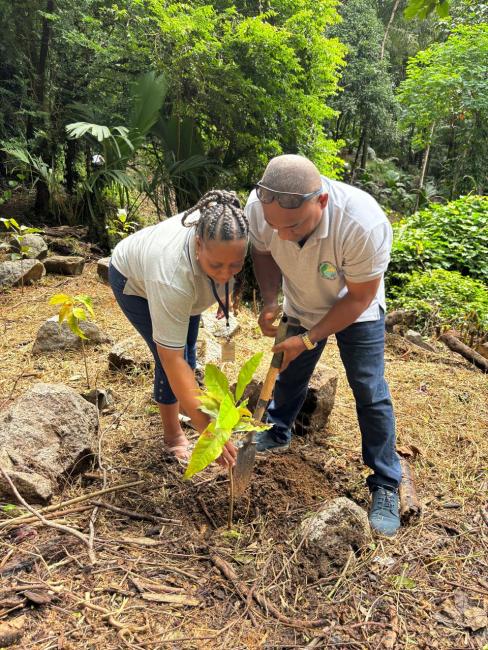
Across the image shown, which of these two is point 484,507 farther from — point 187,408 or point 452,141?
point 452,141

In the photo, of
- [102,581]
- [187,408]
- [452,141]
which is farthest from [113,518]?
[452,141]

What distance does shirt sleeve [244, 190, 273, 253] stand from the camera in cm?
218

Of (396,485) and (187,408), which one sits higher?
(187,408)

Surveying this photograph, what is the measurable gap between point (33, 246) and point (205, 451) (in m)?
5.08

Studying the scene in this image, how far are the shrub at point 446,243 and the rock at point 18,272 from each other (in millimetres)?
4452

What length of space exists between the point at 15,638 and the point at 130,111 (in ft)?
21.3

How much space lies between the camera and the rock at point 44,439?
208 cm

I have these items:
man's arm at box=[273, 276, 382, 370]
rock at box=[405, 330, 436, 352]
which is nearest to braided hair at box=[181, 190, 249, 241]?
man's arm at box=[273, 276, 382, 370]

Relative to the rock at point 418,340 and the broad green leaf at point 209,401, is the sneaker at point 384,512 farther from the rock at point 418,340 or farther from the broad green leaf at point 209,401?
the rock at point 418,340

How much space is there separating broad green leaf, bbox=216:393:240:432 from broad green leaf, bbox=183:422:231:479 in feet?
0.10

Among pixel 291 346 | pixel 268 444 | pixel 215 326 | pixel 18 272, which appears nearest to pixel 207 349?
pixel 215 326

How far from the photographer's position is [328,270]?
2094mm

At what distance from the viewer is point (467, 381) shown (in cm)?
403

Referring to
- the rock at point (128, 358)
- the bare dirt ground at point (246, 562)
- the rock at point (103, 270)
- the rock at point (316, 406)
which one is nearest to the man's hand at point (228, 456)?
the bare dirt ground at point (246, 562)
